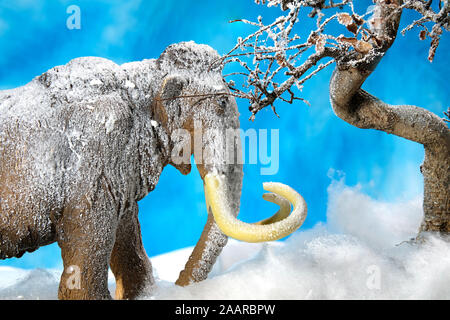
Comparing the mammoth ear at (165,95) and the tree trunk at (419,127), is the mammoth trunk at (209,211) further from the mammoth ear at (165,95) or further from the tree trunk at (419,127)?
the tree trunk at (419,127)

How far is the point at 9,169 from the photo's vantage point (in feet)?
3.68

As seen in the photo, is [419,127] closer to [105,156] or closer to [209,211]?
[209,211]

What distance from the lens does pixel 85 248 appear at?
1.10 meters

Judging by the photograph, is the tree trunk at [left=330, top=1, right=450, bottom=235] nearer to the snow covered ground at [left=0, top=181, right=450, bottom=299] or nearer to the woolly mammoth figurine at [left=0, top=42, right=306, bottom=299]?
the snow covered ground at [left=0, top=181, right=450, bottom=299]

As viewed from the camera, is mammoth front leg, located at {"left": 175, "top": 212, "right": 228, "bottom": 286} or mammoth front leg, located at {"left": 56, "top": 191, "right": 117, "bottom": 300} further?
mammoth front leg, located at {"left": 175, "top": 212, "right": 228, "bottom": 286}

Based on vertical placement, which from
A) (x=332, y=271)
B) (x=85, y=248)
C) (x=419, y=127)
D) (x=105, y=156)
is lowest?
(x=332, y=271)

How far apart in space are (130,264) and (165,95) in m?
0.53

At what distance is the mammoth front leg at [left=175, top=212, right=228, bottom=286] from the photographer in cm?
124

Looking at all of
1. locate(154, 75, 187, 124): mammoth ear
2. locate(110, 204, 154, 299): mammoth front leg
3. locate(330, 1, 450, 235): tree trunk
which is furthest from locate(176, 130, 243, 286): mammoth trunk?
locate(330, 1, 450, 235): tree trunk

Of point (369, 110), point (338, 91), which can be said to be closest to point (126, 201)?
point (338, 91)

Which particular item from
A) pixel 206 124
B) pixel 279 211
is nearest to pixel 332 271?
pixel 279 211
